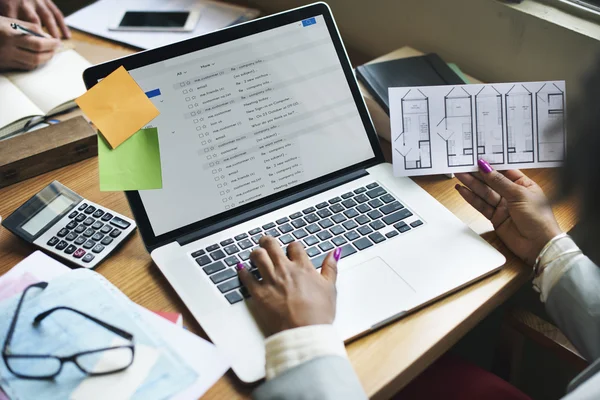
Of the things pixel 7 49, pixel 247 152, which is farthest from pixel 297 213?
pixel 7 49

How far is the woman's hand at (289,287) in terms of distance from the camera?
0.66m

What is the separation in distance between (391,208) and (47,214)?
19.7 inches

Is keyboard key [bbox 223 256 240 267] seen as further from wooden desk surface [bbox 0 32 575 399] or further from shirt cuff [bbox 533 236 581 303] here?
shirt cuff [bbox 533 236 581 303]

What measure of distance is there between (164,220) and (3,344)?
241mm

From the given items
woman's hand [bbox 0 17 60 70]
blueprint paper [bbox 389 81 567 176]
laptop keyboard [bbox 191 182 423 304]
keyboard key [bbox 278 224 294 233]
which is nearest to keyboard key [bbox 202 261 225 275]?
laptop keyboard [bbox 191 182 423 304]

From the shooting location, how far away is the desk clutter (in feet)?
2.00

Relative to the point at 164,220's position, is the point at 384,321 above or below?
below

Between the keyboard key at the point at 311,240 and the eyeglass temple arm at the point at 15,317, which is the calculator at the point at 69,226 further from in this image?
the keyboard key at the point at 311,240

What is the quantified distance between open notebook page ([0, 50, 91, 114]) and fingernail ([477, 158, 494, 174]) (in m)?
0.73

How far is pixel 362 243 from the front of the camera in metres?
0.77

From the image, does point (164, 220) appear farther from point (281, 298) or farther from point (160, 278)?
point (281, 298)

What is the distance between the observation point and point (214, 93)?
0.80 meters

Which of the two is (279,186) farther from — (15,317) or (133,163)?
(15,317)

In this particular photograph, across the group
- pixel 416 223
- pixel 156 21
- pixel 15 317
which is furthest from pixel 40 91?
pixel 416 223
